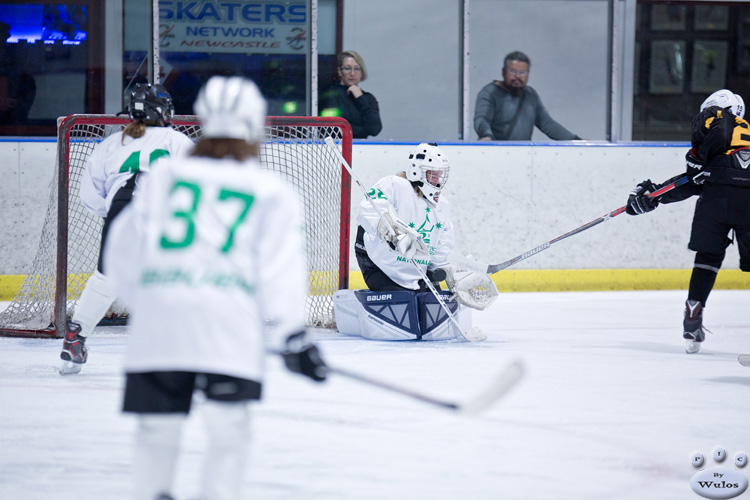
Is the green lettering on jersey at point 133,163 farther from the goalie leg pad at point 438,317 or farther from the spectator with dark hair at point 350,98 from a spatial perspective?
the spectator with dark hair at point 350,98

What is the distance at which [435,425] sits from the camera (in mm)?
2637

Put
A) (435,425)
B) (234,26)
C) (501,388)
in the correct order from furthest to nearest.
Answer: (234,26)
(435,425)
(501,388)

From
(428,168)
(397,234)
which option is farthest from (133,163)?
(428,168)

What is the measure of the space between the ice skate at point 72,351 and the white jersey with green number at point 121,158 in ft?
1.47

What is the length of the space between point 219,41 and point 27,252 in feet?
5.89

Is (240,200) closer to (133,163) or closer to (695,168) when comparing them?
(133,163)

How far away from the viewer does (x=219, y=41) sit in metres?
6.33

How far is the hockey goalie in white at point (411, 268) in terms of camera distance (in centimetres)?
423

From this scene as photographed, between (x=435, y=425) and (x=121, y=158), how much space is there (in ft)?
5.08

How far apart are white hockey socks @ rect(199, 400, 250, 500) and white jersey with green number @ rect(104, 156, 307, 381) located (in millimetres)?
59

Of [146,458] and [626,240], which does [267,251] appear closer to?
[146,458]

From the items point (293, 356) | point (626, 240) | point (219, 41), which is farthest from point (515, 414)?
point (219, 41)

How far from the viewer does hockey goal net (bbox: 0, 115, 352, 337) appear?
14.3ft

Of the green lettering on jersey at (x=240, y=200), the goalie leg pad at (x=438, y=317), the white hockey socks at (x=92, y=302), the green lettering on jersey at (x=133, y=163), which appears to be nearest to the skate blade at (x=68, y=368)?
the white hockey socks at (x=92, y=302)
